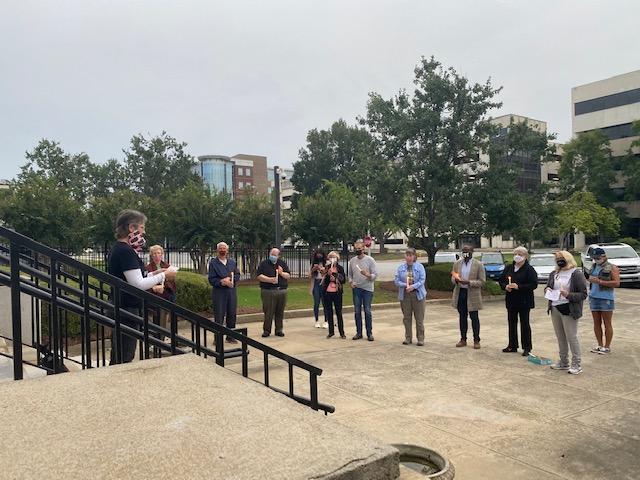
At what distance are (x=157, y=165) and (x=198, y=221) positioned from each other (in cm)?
4528

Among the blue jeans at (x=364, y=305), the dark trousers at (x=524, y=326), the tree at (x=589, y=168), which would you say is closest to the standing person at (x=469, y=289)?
the dark trousers at (x=524, y=326)

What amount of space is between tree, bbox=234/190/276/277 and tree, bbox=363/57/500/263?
6.04m

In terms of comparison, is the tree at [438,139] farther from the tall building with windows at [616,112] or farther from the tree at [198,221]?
the tall building with windows at [616,112]

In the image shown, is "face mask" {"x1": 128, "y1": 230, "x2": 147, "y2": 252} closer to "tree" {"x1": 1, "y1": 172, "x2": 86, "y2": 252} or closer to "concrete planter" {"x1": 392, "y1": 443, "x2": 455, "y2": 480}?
"concrete planter" {"x1": 392, "y1": 443, "x2": 455, "y2": 480}

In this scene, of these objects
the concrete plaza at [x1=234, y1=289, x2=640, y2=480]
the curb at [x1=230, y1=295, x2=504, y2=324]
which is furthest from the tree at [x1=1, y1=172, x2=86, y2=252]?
the concrete plaza at [x1=234, y1=289, x2=640, y2=480]

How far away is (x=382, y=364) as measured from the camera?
7.37 metres

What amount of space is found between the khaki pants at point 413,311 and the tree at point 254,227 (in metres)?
13.1

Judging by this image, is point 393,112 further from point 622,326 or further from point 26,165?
point 26,165

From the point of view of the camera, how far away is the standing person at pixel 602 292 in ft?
25.4

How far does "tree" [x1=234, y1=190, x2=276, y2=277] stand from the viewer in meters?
21.4

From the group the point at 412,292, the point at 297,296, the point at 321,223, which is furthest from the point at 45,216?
the point at 412,292

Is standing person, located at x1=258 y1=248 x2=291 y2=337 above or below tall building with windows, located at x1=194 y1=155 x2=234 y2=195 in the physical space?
A: below

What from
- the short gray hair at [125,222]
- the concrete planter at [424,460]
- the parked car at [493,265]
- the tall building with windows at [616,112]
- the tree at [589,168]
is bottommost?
the concrete planter at [424,460]

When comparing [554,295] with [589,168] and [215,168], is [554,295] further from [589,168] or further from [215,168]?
[215,168]
